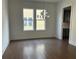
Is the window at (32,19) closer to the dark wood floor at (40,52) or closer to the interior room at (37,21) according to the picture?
the interior room at (37,21)

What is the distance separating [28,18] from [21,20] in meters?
0.54

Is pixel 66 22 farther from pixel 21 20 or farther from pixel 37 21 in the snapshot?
pixel 21 20

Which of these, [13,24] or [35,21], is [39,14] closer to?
[35,21]

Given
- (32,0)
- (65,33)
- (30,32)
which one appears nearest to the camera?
(32,0)

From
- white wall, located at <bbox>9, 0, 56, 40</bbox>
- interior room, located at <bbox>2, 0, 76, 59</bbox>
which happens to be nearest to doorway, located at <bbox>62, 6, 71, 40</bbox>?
interior room, located at <bbox>2, 0, 76, 59</bbox>

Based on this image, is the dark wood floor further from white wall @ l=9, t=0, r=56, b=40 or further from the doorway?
the doorway

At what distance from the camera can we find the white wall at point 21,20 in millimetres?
6648

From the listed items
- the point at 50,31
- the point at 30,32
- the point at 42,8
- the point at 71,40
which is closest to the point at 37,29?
the point at 30,32

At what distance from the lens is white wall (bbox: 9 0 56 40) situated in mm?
6648

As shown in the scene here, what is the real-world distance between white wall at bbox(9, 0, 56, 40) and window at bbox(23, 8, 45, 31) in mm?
291

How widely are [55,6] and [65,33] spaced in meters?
2.25

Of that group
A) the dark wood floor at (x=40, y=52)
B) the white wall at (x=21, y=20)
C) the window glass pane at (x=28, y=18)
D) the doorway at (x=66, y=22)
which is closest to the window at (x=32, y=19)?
the window glass pane at (x=28, y=18)

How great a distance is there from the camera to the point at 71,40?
535 centimetres

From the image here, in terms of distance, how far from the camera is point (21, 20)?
687cm
